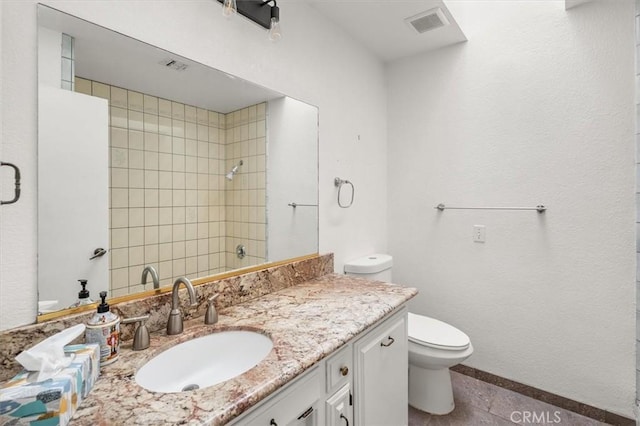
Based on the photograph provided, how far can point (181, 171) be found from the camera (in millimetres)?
1211

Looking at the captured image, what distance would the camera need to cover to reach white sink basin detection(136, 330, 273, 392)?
91 cm

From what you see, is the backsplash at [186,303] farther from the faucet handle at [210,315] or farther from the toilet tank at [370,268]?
the toilet tank at [370,268]

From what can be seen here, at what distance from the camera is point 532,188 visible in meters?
1.90

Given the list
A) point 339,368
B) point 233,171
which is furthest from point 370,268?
point 233,171

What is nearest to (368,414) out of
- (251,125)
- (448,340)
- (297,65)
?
(448,340)

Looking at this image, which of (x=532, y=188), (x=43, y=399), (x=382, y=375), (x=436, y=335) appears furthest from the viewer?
(x=532, y=188)

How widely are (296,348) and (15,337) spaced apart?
0.75 meters

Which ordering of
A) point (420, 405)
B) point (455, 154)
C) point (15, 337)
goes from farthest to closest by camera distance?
point (455, 154)
point (420, 405)
point (15, 337)

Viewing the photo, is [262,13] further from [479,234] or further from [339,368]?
[479,234]

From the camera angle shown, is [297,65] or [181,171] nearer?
[181,171]

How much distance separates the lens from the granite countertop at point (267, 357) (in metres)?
0.65

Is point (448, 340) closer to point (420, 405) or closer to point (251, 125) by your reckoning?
point (420, 405)

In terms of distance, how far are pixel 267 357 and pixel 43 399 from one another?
1.61ft

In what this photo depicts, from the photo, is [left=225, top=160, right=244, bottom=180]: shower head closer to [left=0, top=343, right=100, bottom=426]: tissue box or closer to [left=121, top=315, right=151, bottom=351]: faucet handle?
[left=121, top=315, right=151, bottom=351]: faucet handle
